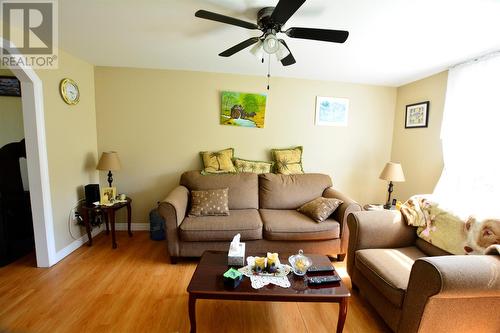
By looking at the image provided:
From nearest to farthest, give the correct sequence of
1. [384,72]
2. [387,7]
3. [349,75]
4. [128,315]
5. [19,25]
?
[387,7], [128,315], [19,25], [384,72], [349,75]

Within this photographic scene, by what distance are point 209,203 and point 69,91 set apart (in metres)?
1.99

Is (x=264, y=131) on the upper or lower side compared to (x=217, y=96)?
lower

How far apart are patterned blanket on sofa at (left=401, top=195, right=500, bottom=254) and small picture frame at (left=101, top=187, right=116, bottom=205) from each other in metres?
3.18

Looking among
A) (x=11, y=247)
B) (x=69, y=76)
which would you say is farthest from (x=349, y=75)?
(x=11, y=247)

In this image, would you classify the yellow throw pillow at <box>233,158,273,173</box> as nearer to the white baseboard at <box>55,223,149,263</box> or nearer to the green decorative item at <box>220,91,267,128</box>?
the green decorative item at <box>220,91,267,128</box>

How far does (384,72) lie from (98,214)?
13.4ft

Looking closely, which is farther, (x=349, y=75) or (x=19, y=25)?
(x=349, y=75)

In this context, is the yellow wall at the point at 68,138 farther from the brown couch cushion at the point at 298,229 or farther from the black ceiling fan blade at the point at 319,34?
the black ceiling fan blade at the point at 319,34

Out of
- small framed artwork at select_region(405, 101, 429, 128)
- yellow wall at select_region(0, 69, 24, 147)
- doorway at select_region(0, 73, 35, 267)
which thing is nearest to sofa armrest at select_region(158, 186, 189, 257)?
doorway at select_region(0, 73, 35, 267)

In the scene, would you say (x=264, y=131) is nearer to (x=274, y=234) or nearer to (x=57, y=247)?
(x=274, y=234)

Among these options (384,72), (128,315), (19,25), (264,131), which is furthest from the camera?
(264,131)

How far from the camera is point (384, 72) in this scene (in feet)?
9.02

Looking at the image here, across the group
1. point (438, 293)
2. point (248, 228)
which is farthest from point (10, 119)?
point (438, 293)
